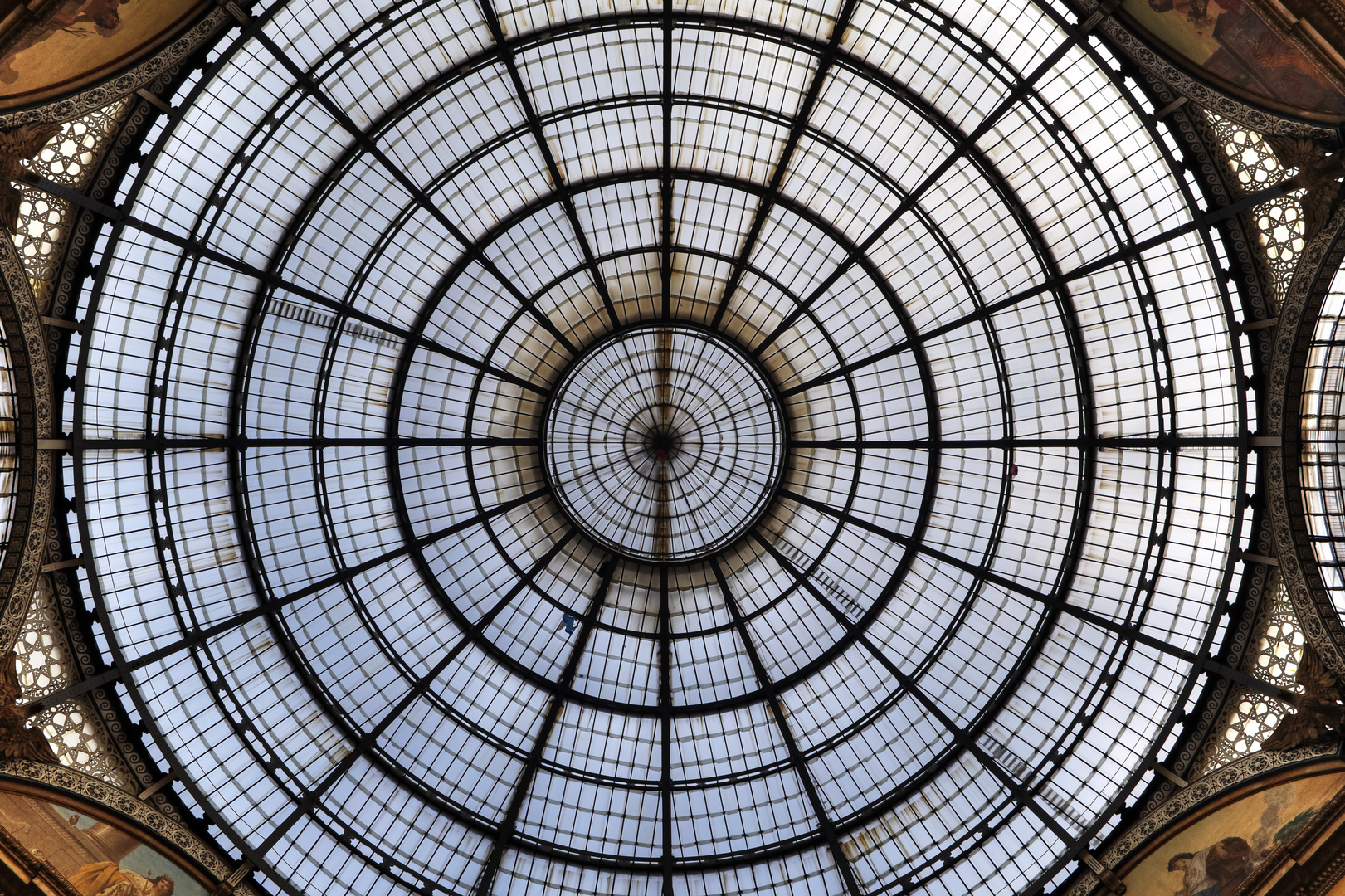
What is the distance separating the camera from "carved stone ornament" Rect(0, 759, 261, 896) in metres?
16.2

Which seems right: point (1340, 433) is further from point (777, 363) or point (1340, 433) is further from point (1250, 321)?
point (777, 363)

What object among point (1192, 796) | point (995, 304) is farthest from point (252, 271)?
point (1192, 796)

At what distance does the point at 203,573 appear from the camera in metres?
19.4

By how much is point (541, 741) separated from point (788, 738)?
21.0 ft

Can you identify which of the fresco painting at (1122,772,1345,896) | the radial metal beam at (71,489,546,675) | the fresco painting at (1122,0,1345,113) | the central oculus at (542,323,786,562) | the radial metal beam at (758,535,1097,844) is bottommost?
the fresco painting at (1122,772,1345,896)

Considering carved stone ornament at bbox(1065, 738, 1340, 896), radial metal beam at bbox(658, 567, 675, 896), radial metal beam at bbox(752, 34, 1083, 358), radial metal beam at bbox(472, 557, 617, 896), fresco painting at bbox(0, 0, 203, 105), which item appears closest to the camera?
fresco painting at bbox(0, 0, 203, 105)

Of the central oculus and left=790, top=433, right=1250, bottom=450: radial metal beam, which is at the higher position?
the central oculus

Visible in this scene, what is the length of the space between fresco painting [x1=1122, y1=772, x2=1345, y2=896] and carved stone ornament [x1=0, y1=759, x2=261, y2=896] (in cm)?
1946

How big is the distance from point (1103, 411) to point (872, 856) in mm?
12257

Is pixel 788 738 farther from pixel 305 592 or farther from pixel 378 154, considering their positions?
pixel 378 154

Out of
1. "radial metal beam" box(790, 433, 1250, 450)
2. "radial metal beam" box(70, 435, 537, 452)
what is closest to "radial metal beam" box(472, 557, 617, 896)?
"radial metal beam" box(70, 435, 537, 452)

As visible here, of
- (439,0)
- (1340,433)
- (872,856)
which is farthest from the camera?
(872,856)

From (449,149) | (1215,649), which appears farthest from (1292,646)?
(449,149)

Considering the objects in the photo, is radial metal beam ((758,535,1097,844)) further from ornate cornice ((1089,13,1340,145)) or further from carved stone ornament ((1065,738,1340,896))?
ornate cornice ((1089,13,1340,145))
